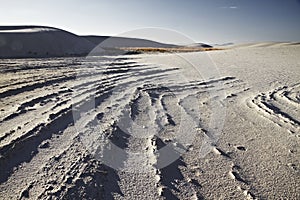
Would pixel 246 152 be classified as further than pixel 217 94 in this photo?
No

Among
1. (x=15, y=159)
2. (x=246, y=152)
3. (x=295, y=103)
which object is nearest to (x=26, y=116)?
(x=15, y=159)

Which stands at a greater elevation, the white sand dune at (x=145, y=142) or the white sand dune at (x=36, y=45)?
the white sand dune at (x=145, y=142)

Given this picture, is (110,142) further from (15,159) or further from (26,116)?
(26,116)

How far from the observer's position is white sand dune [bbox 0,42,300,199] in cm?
266

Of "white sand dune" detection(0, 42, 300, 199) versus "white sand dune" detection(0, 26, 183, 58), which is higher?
"white sand dune" detection(0, 42, 300, 199)

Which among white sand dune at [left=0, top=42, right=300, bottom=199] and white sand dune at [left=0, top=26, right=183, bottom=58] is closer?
white sand dune at [left=0, top=42, right=300, bottom=199]

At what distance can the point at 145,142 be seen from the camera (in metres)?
3.63

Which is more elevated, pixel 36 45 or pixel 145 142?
pixel 145 142

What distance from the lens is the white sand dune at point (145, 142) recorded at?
8.73 feet

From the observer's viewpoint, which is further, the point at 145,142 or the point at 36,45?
the point at 36,45

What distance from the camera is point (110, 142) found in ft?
11.5

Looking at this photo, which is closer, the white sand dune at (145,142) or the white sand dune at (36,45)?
the white sand dune at (145,142)

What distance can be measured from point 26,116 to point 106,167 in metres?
1.77

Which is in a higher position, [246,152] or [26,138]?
[26,138]
